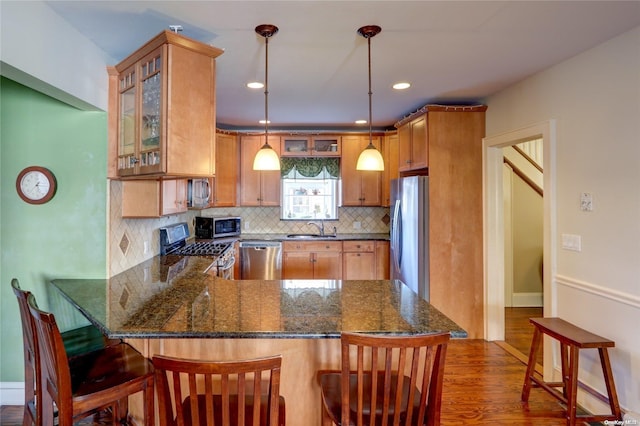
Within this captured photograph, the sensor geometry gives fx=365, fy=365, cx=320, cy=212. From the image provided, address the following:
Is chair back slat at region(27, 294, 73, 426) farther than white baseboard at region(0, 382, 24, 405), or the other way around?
white baseboard at region(0, 382, 24, 405)

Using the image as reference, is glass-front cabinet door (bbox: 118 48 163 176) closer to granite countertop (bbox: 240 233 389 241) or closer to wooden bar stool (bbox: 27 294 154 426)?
wooden bar stool (bbox: 27 294 154 426)

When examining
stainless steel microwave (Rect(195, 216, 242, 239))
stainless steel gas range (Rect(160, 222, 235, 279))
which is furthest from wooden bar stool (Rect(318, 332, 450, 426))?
stainless steel microwave (Rect(195, 216, 242, 239))

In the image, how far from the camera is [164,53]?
204 centimetres

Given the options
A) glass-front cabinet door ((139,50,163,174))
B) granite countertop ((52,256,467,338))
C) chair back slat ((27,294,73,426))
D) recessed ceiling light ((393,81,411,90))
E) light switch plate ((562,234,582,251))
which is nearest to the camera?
chair back slat ((27,294,73,426))

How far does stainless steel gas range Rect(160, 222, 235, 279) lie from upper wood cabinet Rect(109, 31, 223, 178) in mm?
1274

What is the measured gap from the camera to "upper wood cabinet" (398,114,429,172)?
3871mm

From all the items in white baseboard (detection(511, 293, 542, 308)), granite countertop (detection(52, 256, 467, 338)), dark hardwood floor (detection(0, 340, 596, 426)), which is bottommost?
dark hardwood floor (detection(0, 340, 596, 426))

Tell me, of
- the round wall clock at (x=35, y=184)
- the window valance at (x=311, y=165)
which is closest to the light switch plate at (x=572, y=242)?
the window valance at (x=311, y=165)

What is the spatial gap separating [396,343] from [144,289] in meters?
1.74

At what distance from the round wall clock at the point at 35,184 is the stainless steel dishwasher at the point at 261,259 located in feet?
8.46

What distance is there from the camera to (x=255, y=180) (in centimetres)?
526

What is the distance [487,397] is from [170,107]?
2.92m

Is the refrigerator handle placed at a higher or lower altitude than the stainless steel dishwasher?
higher

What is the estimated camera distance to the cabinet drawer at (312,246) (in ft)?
16.2
